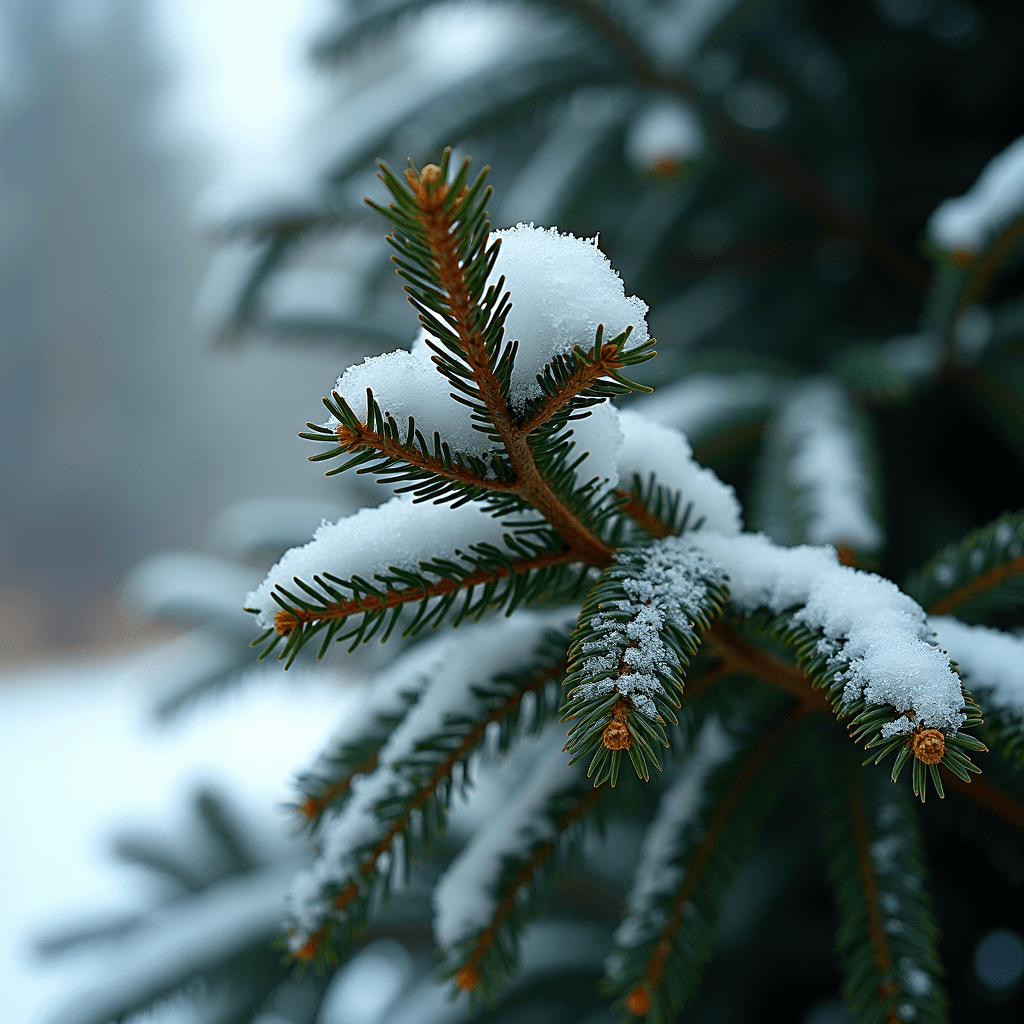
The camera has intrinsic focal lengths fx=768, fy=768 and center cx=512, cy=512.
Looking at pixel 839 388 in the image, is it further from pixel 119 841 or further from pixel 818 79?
pixel 119 841

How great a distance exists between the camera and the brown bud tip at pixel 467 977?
429 mm

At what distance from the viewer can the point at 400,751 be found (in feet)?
1.44

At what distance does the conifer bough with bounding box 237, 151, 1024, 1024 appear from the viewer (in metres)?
0.27

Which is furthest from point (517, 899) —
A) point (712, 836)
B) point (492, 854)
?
point (712, 836)

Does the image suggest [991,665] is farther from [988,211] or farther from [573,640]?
[988,211]

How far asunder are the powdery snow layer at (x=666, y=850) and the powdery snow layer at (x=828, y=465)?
0.18m

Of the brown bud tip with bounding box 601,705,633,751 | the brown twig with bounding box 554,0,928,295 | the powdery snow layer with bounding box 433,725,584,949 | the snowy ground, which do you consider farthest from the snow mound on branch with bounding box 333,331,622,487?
the snowy ground

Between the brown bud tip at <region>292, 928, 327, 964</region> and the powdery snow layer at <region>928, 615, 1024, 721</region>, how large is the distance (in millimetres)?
364

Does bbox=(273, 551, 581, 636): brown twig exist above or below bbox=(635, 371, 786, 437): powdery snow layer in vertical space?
below

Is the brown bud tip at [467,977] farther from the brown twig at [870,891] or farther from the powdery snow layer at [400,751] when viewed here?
the brown twig at [870,891]

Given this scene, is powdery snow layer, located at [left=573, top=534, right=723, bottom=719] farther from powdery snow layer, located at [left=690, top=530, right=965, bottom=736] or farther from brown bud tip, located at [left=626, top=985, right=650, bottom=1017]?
brown bud tip, located at [left=626, top=985, right=650, bottom=1017]

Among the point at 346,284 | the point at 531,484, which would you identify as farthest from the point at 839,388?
the point at 346,284

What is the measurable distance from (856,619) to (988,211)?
0.52 m

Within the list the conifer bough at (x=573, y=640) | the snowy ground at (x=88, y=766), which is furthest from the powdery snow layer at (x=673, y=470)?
the snowy ground at (x=88, y=766)
